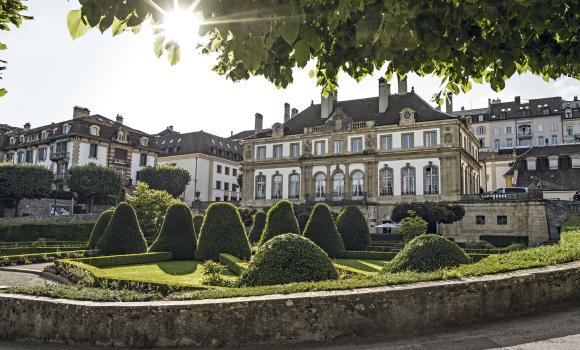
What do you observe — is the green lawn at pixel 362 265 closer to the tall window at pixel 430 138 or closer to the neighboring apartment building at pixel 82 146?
the tall window at pixel 430 138

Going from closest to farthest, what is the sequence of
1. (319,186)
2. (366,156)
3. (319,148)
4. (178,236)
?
(178,236), (366,156), (319,186), (319,148)

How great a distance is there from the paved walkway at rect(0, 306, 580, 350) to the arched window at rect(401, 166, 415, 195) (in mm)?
40329

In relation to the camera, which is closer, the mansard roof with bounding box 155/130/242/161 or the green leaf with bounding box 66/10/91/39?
the green leaf with bounding box 66/10/91/39

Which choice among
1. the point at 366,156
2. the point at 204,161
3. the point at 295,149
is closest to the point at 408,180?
the point at 366,156

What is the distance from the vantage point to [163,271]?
18531 millimetres

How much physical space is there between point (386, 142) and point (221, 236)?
3096 centimetres

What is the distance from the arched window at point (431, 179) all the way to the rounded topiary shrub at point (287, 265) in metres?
36.4

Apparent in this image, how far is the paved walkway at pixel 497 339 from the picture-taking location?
5.89m

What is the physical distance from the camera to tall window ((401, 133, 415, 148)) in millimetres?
47069

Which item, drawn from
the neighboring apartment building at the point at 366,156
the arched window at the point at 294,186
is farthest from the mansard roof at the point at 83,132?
the arched window at the point at 294,186

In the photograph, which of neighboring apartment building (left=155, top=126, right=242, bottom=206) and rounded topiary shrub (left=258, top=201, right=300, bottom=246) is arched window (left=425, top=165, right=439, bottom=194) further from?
neighboring apartment building (left=155, top=126, right=242, bottom=206)

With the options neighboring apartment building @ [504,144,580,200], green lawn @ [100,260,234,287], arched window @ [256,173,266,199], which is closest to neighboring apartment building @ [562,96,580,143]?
neighboring apartment building @ [504,144,580,200]

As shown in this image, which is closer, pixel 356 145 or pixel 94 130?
pixel 356 145

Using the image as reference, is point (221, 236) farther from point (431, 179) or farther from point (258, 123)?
point (258, 123)
